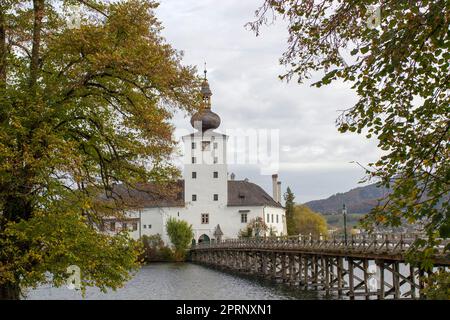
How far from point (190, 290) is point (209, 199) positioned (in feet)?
136

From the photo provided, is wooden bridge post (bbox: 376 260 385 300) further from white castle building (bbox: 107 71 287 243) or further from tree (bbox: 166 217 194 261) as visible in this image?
white castle building (bbox: 107 71 287 243)

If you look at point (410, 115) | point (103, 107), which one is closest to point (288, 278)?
point (103, 107)

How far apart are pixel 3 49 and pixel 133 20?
313cm

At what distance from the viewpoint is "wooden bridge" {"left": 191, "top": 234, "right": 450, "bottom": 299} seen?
923 inches

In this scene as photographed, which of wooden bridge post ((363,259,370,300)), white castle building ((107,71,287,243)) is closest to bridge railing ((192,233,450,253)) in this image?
wooden bridge post ((363,259,370,300))

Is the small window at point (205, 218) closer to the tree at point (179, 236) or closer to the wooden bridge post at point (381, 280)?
the tree at point (179, 236)

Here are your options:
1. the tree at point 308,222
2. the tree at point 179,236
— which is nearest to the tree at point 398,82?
the tree at point 179,236

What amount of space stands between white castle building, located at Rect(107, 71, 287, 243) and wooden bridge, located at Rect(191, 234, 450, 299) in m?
10.8

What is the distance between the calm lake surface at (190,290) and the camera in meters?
33.8

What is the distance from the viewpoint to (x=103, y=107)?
14.8m

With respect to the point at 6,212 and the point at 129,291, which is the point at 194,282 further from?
the point at 6,212

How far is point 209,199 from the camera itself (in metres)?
79.9

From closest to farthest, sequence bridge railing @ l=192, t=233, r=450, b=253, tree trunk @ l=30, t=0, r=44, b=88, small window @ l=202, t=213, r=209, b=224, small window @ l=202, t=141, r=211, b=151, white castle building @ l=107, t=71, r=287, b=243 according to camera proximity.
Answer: tree trunk @ l=30, t=0, r=44, b=88 < bridge railing @ l=192, t=233, r=450, b=253 < white castle building @ l=107, t=71, r=287, b=243 < small window @ l=202, t=213, r=209, b=224 < small window @ l=202, t=141, r=211, b=151

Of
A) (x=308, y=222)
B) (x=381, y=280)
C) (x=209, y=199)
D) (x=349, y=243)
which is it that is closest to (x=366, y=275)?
(x=349, y=243)
